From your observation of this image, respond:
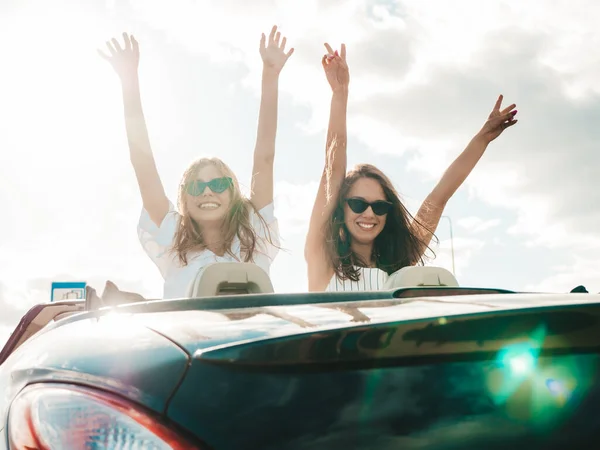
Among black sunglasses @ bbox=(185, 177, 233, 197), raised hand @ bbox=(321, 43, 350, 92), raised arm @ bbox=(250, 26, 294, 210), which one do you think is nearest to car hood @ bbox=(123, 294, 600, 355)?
black sunglasses @ bbox=(185, 177, 233, 197)

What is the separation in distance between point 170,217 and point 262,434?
181 inches

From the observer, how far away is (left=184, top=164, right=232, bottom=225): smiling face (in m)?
5.11

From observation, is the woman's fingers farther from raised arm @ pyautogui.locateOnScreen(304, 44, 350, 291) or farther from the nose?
the nose

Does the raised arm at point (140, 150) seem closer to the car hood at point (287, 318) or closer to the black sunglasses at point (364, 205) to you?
the black sunglasses at point (364, 205)

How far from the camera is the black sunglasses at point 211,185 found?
16.7ft

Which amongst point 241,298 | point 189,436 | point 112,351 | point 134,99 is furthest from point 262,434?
point 134,99

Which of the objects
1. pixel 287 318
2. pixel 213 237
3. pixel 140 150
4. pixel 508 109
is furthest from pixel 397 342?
pixel 508 109

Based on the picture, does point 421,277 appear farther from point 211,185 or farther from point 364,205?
point 211,185

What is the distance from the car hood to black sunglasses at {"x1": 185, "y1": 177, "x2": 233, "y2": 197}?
11.5ft

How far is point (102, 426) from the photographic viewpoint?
1.16 metres

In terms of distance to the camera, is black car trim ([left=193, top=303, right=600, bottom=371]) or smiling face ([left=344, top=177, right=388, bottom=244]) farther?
smiling face ([left=344, top=177, right=388, bottom=244])

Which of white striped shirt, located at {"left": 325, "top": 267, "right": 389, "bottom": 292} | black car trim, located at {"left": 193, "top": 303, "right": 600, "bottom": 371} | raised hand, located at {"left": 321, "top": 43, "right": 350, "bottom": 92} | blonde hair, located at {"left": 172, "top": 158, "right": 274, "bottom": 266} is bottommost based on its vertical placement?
black car trim, located at {"left": 193, "top": 303, "right": 600, "bottom": 371}

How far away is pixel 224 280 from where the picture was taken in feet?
8.93

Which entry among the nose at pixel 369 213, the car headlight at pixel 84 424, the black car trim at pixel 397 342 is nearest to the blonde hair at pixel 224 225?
the nose at pixel 369 213
